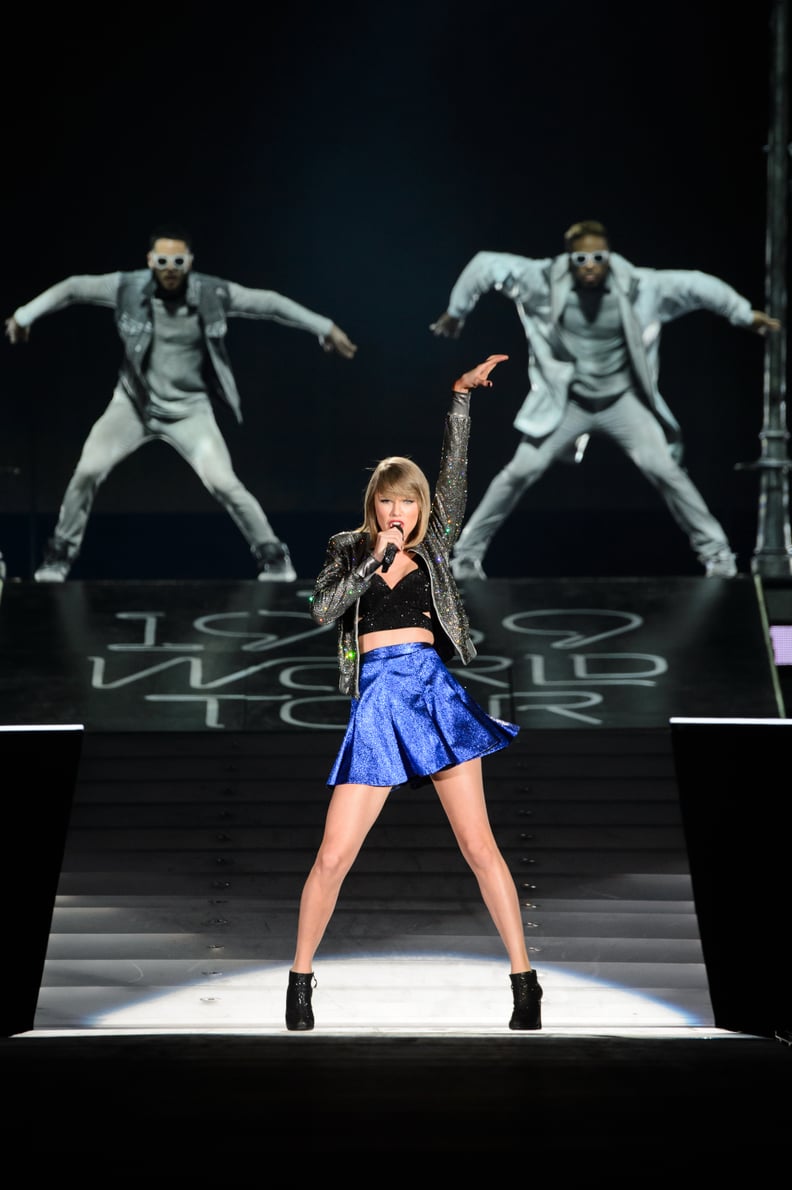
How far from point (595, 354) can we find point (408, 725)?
6.91 meters

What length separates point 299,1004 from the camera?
11.2ft

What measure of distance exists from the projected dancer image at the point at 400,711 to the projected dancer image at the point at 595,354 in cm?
621

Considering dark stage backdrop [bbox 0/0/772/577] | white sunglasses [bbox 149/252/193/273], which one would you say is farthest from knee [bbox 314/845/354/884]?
white sunglasses [bbox 149/252/193/273]

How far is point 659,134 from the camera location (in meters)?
10.1

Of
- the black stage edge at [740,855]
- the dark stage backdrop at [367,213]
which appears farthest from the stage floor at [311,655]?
the dark stage backdrop at [367,213]

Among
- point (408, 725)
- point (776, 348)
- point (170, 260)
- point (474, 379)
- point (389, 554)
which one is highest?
point (170, 260)

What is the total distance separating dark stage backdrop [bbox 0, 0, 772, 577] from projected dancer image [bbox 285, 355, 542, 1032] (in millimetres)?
6373

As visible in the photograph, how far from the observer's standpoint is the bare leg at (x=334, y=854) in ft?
11.3

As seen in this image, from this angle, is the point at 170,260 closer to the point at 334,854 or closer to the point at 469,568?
the point at 469,568

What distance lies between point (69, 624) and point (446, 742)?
5.56 m

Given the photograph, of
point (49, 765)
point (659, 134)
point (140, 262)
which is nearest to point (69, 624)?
point (49, 765)

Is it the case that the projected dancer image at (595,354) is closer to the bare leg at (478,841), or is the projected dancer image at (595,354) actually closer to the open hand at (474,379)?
the open hand at (474,379)

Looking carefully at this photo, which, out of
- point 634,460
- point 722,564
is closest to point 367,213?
point 634,460

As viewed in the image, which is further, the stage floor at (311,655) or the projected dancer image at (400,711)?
the stage floor at (311,655)
